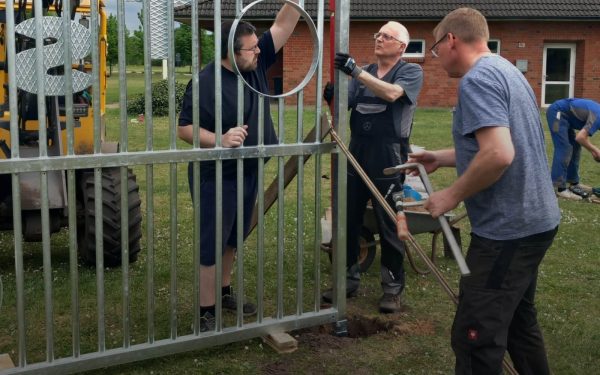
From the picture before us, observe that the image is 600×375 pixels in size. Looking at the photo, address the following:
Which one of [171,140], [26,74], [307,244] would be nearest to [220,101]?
[171,140]

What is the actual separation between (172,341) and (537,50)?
22.6 m

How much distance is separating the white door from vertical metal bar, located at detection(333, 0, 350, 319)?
2188cm

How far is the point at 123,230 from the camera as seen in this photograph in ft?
12.9

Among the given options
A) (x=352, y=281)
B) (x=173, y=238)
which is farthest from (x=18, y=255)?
(x=352, y=281)

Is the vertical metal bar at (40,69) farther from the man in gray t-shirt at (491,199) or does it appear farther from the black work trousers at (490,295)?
the black work trousers at (490,295)

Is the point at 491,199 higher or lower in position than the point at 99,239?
higher

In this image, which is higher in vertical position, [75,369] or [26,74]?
[26,74]

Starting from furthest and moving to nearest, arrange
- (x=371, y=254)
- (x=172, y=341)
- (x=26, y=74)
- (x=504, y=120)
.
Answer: (x=371, y=254) < (x=172, y=341) < (x=26, y=74) < (x=504, y=120)

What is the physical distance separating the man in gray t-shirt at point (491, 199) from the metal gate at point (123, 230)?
1.36m

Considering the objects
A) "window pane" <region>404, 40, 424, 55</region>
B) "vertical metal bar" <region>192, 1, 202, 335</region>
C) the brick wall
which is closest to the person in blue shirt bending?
"vertical metal bar" <region>192, 1, 202, 335</region>

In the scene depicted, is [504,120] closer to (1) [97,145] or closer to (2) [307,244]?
(1) [97,145]

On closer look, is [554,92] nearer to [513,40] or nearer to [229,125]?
[513,40]

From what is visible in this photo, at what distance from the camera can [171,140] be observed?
4.04 meters

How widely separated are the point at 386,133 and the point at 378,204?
52 cm
